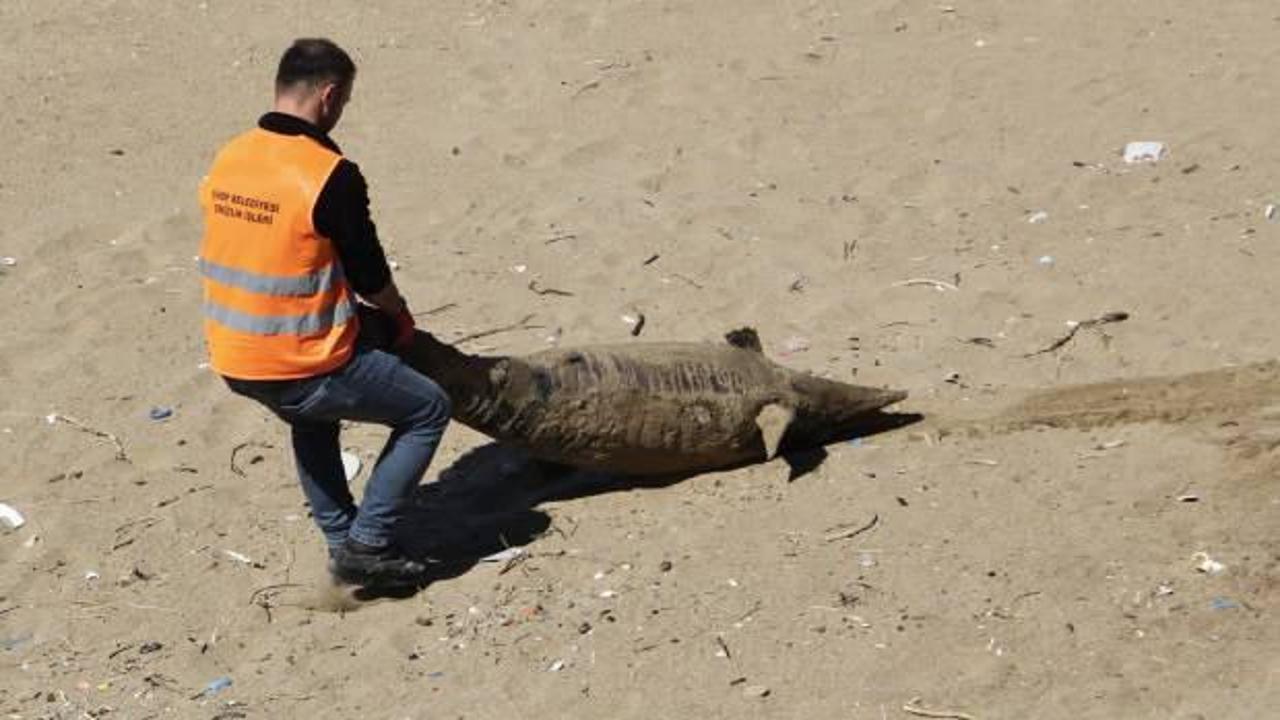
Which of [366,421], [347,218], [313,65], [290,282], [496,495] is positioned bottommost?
[496,495]

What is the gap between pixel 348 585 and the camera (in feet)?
19.8

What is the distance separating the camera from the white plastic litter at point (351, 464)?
692 cm

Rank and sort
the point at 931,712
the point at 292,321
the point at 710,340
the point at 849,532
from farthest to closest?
the point at 710,340 < the point at 849,532 < the point at 292,321 < the point at 931,712

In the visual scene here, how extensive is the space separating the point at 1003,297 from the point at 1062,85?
212 cm

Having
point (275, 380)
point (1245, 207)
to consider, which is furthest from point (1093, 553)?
point (1245, 207)

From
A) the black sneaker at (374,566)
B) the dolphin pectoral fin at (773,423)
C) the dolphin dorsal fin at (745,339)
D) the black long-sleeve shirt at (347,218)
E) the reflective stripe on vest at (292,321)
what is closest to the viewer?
the black long-sleeve shirt at (347,218)

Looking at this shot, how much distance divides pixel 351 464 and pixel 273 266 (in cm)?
181

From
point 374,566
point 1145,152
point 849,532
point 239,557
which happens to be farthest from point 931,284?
point 239,557

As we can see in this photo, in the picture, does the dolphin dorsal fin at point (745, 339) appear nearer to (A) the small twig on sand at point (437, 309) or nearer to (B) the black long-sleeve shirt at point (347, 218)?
(A) the small twig on sand at point (437, 309)

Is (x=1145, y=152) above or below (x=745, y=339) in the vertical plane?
below

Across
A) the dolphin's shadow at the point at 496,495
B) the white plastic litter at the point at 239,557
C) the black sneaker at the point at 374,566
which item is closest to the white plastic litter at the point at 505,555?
the dolphin's shadow at the point at 496,495

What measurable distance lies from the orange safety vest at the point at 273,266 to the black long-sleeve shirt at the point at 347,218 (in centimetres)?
2

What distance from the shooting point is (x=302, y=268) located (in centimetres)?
529

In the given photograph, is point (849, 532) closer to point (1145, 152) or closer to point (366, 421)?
point (366, 421)
